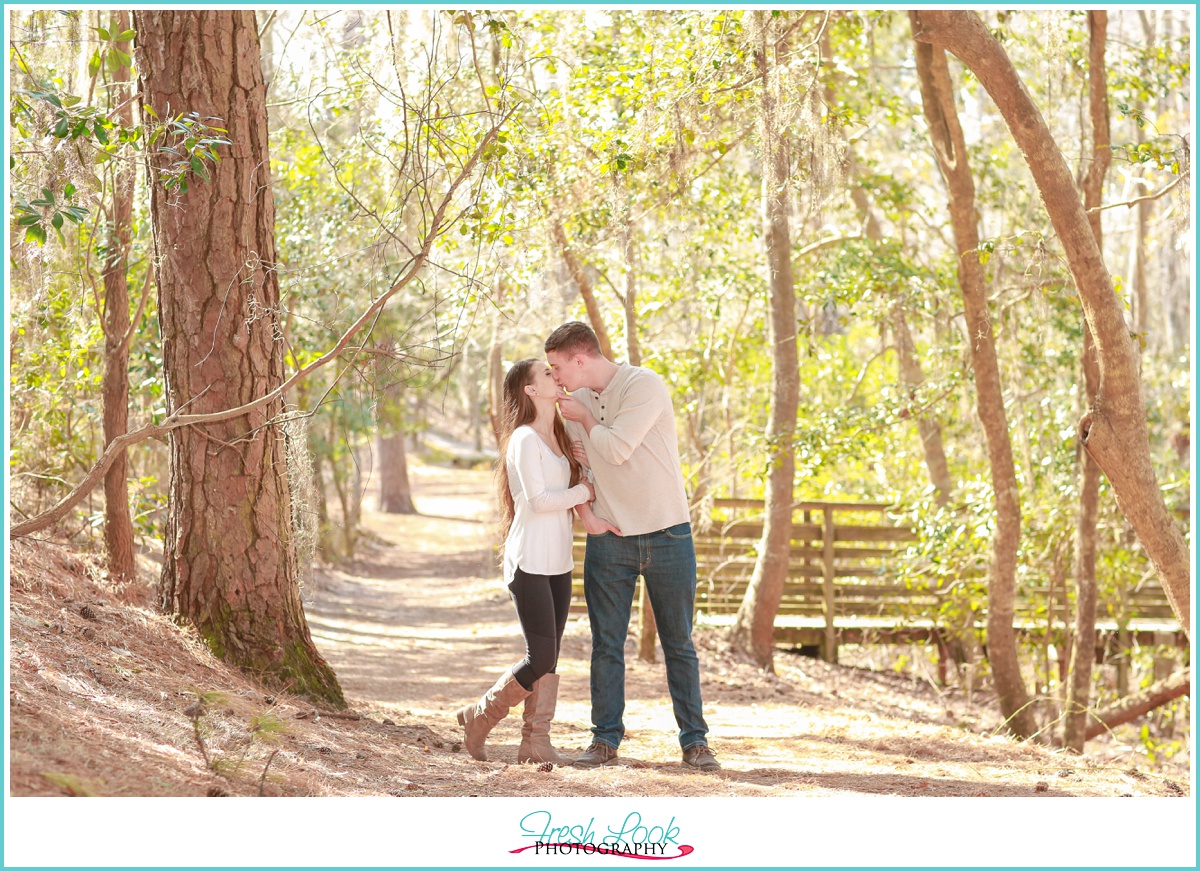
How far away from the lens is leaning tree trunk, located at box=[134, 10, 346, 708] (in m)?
4.79

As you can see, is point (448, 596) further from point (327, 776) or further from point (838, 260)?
point (327, 776)

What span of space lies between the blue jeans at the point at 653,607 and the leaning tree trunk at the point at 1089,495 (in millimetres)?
3290

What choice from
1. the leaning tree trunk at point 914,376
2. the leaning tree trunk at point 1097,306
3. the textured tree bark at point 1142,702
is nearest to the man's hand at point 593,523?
the leaning tree trunk at point 1097,306

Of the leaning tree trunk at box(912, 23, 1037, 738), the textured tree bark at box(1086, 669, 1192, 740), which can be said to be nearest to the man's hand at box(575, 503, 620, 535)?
the leaning tree trunk at box(912, 23, 1037, 738)

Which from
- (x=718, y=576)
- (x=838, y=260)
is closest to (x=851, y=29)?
(x=838, y=260)

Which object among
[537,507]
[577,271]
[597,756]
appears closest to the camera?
[537,507]

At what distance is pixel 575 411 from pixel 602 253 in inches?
169

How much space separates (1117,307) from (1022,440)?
10.4 ft

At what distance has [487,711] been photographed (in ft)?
14.8

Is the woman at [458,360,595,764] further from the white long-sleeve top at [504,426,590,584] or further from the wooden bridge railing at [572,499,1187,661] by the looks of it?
the wooden bridge railing at [572,499,1187,661]

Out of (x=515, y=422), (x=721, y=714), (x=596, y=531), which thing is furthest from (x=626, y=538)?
(x=721, y=714)

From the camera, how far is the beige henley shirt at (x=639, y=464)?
174 inches

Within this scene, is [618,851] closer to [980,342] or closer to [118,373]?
[118,373]

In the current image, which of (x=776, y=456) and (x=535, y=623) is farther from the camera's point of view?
(x=776, y=456)
